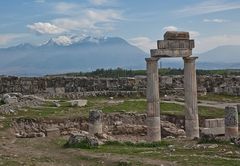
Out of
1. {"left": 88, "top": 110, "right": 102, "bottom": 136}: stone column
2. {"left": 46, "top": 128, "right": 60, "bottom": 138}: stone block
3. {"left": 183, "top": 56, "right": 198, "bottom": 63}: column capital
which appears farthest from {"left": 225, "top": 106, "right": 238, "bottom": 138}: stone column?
{"left": 46, "top": 128, "right": 60, "bottom": 138}: stone block

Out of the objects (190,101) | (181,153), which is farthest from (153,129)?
(181,153)

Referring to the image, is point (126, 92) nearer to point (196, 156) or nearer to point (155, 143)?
point (155, 143)

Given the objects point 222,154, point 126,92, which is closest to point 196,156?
point 222,154

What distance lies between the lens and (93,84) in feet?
159

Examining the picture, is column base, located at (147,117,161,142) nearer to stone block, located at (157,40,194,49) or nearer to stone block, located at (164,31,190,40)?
stone block, located at (157,40,194,49)

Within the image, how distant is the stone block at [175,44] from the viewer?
27047 millimetres

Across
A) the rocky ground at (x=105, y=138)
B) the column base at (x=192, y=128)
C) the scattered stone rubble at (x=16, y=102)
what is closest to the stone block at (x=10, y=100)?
the scattered stone rubble at (x=16, y=102)

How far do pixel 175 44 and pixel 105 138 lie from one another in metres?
6.17

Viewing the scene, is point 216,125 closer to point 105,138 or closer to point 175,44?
point 175,44

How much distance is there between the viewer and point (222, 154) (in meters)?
19.2

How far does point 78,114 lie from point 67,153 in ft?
40.8

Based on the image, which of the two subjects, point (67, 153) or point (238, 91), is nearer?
point (67, 153)

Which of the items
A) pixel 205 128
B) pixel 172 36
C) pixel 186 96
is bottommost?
pixel 205 128

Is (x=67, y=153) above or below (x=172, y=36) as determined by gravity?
below
